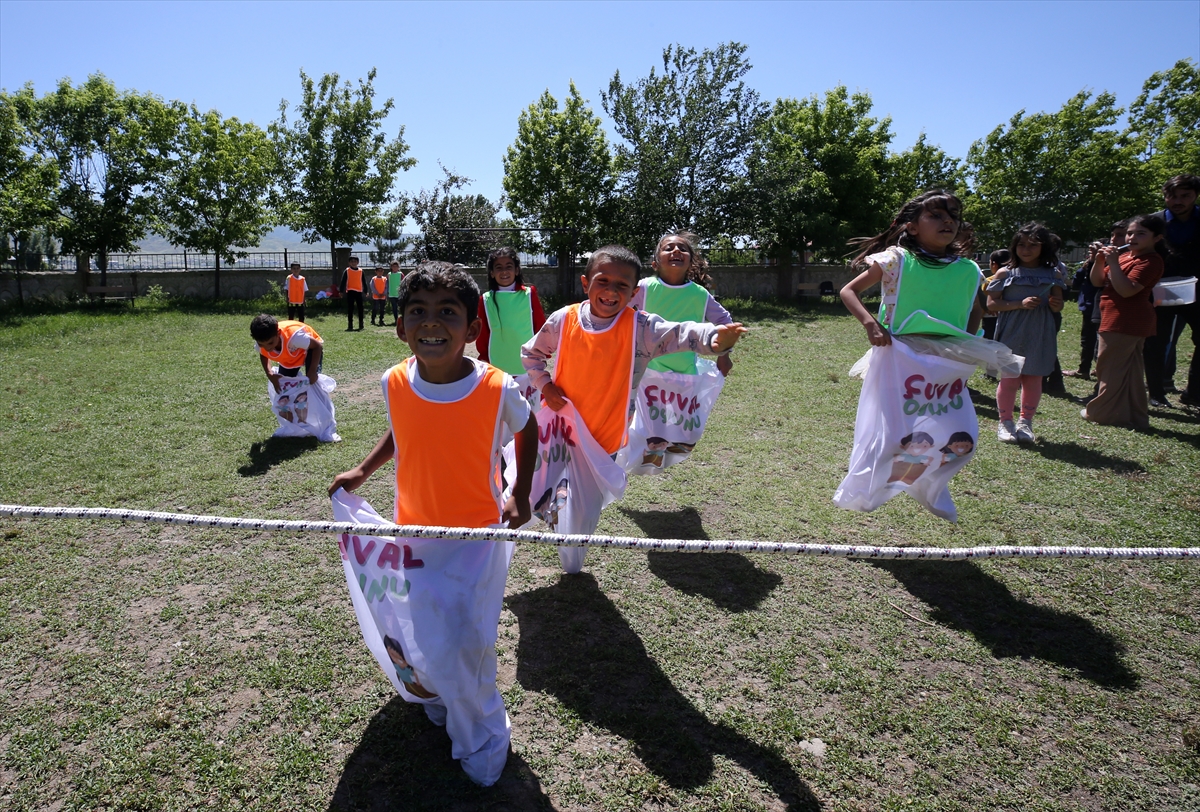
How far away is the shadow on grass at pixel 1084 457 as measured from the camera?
6566 millimetres

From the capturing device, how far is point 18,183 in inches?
746

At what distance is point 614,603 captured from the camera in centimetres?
409

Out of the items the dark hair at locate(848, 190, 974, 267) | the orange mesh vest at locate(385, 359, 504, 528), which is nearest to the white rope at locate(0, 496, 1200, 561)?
the orange mesh vest at locate(385, 359, 504, 528)

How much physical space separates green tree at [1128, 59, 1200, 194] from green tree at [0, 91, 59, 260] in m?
40.9

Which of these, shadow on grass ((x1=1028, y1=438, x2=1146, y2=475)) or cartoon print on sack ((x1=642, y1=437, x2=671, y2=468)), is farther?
shadow on grass ((x1=1028, y1=438, x2=1146, y2=475))

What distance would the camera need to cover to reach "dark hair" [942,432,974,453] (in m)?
4.27

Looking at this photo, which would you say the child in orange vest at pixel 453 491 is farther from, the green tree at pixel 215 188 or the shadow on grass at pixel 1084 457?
the green tree at pixel 215 188

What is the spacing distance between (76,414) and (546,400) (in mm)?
7701

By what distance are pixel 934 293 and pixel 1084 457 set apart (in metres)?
Result: 3.84

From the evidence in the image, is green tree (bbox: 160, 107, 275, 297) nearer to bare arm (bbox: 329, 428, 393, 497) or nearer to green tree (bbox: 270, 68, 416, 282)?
green tree (bbox: 270, 68, 416, 282)

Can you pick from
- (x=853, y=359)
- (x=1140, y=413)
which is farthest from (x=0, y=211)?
(x=1140, y=413)

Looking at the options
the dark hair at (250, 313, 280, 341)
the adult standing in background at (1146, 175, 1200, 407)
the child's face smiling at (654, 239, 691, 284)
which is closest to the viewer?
the child's face smiling at (654, 239, 691, 284)

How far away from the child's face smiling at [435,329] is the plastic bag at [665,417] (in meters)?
2.58

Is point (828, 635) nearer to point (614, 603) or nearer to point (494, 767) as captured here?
point (614, 603)
